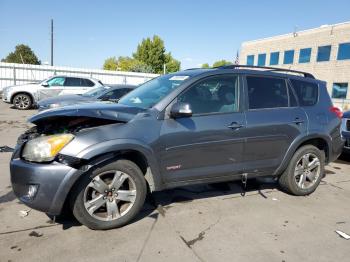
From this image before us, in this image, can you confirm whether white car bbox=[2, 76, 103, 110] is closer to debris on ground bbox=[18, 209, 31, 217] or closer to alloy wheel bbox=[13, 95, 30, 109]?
alloy wheel bbox=[13, 95, 30, 109]

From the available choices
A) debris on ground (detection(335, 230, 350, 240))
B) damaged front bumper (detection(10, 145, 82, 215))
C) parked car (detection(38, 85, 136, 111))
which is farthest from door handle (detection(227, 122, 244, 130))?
parked car (detection(38, 85, 136, 111))

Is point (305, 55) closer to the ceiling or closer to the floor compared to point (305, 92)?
closer to the ceiling

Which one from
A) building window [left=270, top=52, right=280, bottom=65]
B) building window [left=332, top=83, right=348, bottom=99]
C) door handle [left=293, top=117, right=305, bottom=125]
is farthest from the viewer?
building window [left=270, top=52, right=280, bottom=65]

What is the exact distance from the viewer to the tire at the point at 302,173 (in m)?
4.56

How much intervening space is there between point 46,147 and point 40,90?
1288cm

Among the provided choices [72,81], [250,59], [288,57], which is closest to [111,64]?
[250,59]

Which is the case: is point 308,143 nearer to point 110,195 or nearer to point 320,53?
point 110,195

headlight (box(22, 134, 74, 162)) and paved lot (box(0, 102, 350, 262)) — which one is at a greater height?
headlight (box(22, 134, 74, 162))

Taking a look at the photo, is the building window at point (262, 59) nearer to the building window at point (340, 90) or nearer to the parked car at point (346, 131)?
the building window at point (340, 90)

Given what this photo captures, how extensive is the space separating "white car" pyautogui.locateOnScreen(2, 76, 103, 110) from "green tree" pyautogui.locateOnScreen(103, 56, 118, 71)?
6950 cm

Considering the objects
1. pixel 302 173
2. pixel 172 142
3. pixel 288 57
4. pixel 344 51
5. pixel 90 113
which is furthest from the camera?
pixel 288 57

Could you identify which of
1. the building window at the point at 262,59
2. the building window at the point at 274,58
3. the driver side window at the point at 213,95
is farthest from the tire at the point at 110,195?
the building window at the point at 262,59

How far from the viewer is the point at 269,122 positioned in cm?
414

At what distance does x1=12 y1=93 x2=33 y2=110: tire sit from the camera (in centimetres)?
1473
